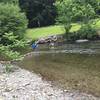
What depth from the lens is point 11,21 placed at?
65.6 m

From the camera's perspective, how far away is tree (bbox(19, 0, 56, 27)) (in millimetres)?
90312

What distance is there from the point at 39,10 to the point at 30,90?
65.5 meters

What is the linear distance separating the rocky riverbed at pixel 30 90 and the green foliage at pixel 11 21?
30364 mm

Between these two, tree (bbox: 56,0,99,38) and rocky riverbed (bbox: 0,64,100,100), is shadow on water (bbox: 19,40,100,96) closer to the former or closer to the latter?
rocky riverbed (bbox: 0,64,100,100)

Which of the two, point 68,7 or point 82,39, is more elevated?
point 68,7

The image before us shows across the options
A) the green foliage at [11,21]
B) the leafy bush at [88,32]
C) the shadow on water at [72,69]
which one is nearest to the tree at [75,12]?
the leafy bush at [88,32]

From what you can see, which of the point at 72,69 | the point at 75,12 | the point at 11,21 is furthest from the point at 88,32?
the point at 72,69

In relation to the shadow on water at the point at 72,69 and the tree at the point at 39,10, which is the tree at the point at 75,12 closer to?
the shadow on water at the point at 72,69

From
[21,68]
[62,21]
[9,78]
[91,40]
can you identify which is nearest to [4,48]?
[21,68]

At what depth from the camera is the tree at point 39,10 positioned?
3556 inches

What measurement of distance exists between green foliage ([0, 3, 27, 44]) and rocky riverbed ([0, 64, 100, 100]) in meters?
30.4

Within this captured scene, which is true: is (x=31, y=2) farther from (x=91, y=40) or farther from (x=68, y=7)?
(x=91, y=40)

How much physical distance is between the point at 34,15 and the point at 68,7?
2608 centimetres

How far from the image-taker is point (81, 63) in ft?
128
